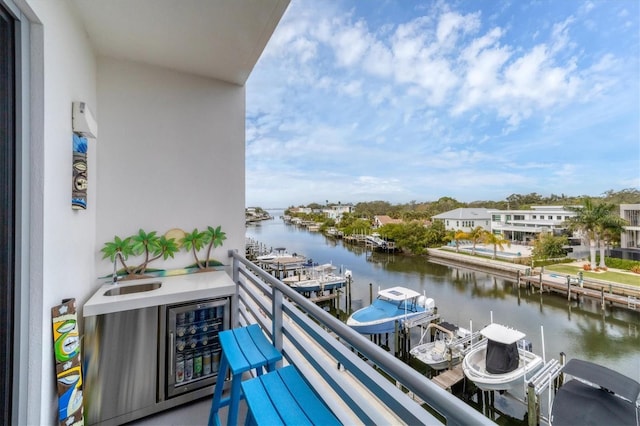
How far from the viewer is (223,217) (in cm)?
261

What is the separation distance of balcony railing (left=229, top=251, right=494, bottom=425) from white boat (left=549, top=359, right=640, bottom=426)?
16.9 ft

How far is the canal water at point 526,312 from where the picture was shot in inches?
322

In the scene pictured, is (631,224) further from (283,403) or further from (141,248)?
(141,248)

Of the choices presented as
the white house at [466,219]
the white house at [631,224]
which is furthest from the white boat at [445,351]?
the white house at [466,219]

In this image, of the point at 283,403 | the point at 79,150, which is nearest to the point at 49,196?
the point at 79,150

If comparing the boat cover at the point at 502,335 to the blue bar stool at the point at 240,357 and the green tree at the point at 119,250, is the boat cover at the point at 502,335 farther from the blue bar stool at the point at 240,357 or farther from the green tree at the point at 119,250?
the green tree at the point at 119,250

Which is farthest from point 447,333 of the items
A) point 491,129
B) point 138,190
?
point 491,129

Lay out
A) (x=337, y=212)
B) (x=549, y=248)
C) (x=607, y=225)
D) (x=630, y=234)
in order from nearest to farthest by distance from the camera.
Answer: (x=607, y=225) → (x=630, y=234) → (x=549, y=248) → (x=337, y=212)

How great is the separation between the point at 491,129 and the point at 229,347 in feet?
109

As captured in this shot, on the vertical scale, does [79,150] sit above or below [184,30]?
below

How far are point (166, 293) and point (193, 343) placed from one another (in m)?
0.49

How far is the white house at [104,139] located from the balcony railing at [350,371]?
1.06m

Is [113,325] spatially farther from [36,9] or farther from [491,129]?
[491,129]

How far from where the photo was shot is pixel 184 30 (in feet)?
5.94
